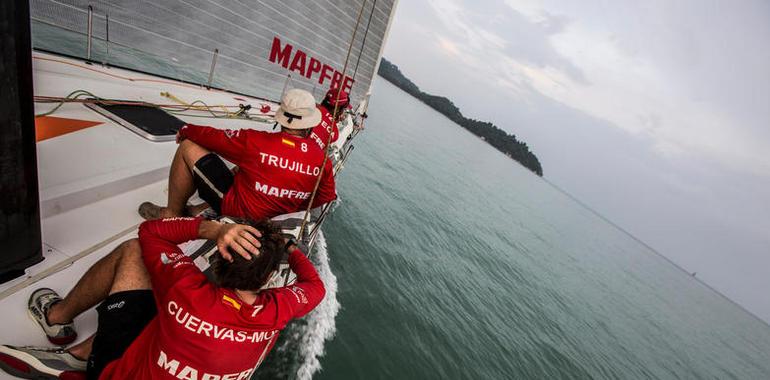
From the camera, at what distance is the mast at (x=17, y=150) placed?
3.86 feet

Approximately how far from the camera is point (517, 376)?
23.6 feet

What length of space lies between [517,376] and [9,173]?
850 centimetres

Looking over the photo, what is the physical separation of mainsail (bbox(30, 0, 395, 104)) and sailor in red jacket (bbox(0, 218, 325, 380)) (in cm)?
237

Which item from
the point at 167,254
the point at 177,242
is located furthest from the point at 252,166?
the point at 167,254

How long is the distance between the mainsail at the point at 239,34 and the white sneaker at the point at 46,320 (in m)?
2.83

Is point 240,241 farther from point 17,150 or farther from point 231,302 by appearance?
point 17,150

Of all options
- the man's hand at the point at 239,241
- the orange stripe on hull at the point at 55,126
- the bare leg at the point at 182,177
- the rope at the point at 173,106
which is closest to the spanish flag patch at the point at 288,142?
the bare leg at the point at 182,177

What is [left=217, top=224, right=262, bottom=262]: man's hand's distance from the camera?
4.13 feet

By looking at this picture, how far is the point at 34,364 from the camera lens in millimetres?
1238

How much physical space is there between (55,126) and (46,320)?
6.89 feet

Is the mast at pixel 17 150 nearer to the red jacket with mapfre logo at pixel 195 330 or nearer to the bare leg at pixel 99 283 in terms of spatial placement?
the bare leg at pixel 99 283

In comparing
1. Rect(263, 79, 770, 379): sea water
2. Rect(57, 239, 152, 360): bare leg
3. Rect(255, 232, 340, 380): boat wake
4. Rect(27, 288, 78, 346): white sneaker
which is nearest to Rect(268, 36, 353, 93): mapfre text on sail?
Rect(263, 79, 770, 379): sea water

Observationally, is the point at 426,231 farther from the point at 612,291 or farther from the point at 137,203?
the point at 612,291

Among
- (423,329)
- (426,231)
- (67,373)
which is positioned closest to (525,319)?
(426,231)
